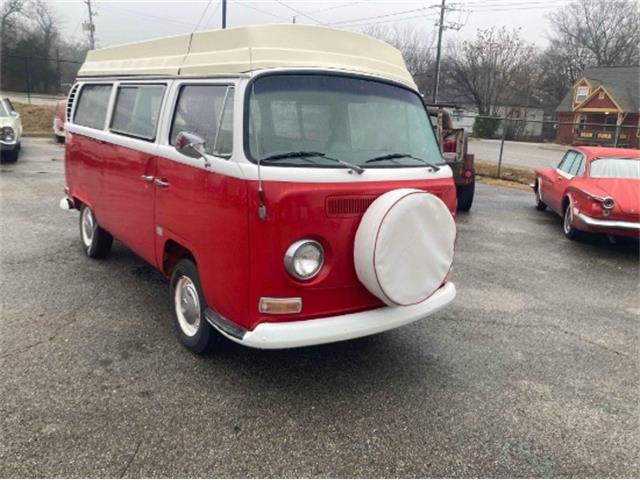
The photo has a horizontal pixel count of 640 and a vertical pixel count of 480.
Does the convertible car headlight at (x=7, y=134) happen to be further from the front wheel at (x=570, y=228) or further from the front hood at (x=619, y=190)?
the front hood at (x=619, y=190)

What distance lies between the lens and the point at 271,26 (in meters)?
3.37

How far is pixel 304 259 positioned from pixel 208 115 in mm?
1268

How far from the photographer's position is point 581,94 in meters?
50.4

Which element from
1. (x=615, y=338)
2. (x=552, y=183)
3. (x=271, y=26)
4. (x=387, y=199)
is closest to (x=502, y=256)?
(x=615, y=338)

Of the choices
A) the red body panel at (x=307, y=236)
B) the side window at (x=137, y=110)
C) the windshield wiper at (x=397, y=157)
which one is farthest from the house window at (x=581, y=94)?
the red body panel at (x=307, y=236)

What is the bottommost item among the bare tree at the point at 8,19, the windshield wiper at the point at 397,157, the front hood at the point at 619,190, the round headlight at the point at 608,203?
the round headlight at the point at 608,203

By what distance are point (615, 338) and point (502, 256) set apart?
2725 millimetres

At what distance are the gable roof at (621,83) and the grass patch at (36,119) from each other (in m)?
45.2

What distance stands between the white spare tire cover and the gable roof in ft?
166

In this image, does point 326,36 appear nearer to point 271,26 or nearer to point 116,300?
point 271,26

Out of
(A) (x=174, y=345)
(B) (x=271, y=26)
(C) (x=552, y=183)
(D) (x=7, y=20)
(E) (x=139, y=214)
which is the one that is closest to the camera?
(B) (x=271, y=26)

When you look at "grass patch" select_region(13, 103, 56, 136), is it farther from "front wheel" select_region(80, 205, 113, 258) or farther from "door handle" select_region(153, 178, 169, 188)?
"door handle" select_region(153, 178, 169, 188)

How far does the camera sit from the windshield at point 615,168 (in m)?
8.29

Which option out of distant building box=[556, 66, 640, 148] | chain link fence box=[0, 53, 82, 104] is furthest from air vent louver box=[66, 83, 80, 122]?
distant building box=[556, 66, 640, 148]
